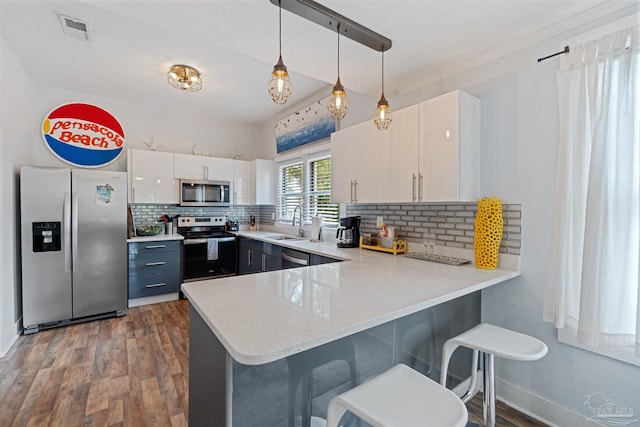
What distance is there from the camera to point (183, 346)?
265cm

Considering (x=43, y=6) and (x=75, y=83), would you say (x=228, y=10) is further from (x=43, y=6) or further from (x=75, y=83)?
(x=75, y=83)

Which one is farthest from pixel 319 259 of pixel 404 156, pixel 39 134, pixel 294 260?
pixel 39 134

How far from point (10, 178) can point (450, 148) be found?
152 inches

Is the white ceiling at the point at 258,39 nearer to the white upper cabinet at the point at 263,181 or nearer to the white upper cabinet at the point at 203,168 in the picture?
the white upper cabinet at the point at 203,168

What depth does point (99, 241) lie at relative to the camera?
3268 millimetres

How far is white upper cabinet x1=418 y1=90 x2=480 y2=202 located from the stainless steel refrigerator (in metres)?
3.27

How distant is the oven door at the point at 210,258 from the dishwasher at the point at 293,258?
1.47 metres

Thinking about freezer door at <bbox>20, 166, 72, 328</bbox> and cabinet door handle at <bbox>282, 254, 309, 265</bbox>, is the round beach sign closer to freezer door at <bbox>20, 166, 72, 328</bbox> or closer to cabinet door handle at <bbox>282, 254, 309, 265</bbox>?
freezer door at <bbox>20, 166, 72, 328</bbox>

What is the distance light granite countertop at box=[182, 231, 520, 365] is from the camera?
92 centimetres

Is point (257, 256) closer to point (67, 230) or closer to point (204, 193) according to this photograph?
point (204, 193)

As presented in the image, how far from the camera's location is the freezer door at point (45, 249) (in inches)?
113

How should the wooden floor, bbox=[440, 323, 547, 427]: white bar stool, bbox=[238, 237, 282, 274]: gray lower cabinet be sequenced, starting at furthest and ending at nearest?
bbox=[238, 237, 282, 274]: gray lower cabinet
the wooden floor
bbox=[440, 323, 547, 427]: white bar stool

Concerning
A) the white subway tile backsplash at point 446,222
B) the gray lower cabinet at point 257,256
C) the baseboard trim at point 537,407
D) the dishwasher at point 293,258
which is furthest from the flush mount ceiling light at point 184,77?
the baseboard trim at point 537,407

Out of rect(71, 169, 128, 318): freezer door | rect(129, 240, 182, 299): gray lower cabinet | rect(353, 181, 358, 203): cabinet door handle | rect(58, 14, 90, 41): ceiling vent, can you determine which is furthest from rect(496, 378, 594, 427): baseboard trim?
rect(58, 14, 90, 41): ceiling vent
